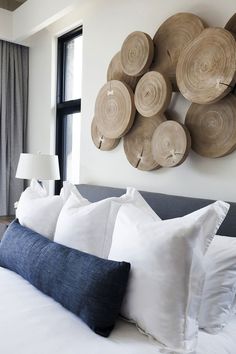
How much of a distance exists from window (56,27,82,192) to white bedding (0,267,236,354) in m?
2.07

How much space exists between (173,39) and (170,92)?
343mm

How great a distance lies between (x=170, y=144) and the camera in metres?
1.95

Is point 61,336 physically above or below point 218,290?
below

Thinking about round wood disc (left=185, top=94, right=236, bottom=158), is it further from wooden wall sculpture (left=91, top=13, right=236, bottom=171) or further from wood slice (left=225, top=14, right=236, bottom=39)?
wood slice (left=225, top=14, right=236, bottom=39)

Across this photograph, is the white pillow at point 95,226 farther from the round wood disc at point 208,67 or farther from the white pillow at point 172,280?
the round wood disc at point 208,67

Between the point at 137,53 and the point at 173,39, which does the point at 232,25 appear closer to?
the point at 173,39

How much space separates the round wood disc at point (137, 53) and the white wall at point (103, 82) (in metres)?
0.14

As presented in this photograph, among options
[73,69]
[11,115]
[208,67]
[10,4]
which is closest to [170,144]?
[208,67]

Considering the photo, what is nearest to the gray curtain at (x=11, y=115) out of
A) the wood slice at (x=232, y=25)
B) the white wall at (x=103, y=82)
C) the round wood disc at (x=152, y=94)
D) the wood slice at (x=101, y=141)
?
the white wall at (x=103, y=82)

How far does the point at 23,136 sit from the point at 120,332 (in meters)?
3.07

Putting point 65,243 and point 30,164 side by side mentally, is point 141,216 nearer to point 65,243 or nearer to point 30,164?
point 65,243

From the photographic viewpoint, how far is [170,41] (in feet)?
6.62

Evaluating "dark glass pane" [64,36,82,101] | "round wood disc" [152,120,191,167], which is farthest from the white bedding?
"dark glass pane" [64,36,82,101]

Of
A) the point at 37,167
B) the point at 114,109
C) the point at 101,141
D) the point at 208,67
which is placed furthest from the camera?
the point at 37,167
